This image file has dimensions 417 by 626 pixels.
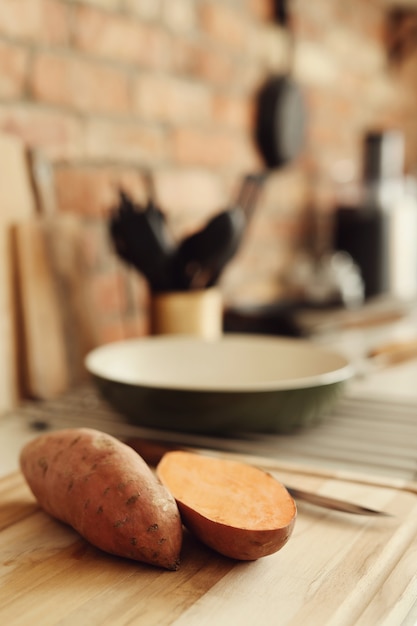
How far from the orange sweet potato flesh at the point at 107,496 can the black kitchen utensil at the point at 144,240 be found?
1.67 ft

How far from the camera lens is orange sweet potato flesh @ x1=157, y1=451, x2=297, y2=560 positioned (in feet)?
1.63

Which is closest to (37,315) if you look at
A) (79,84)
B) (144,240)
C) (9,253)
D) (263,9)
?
(9,253)

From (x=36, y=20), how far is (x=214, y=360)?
58 centimetres

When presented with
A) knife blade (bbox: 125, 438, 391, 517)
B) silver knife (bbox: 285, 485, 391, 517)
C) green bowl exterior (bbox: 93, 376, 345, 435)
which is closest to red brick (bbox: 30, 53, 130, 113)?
green bowl exterior (bbox: 93, 376, 345, 435)

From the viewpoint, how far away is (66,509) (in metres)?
0.55

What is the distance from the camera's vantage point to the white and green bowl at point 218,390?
0.78 m

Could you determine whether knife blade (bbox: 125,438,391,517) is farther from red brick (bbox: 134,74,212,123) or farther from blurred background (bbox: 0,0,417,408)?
red brick (bbox: 134,74,212,123)

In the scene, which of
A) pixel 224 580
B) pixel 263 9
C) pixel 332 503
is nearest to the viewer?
pixel 224 580

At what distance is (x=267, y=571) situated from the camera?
500 mm

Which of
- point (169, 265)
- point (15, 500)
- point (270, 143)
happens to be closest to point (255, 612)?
point (15, 500)

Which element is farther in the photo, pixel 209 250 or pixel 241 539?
pixel 209 250

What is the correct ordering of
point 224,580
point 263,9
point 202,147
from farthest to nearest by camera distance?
point 263,9
point 202,147
point 224,580

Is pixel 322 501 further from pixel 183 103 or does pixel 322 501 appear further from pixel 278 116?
pixel 278 116

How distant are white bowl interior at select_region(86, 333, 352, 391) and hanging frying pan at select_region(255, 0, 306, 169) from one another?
2.74 feet
